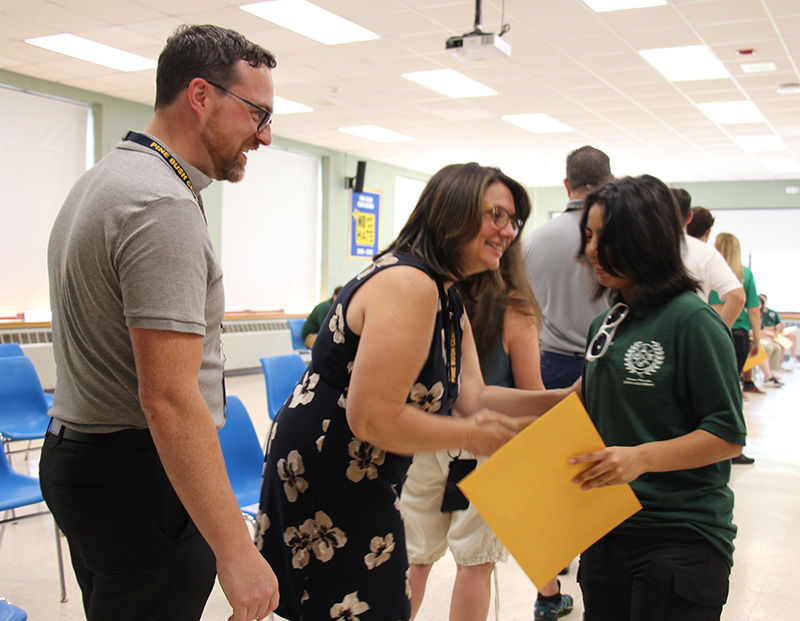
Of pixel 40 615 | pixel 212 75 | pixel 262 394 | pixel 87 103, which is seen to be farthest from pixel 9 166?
pixel 212 75

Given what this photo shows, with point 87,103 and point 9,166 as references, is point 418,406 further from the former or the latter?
point 87,103

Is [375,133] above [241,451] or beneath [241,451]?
above

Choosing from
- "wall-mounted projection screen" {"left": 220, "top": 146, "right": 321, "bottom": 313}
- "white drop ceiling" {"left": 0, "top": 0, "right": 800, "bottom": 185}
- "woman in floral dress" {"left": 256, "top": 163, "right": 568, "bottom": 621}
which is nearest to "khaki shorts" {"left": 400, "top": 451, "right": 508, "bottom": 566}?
"woman in floral dress" {"left": 256, "top": 163, "right": 568, "bottom": 621}

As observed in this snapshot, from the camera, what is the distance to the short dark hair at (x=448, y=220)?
146 centimetres

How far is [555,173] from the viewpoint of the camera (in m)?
14.1

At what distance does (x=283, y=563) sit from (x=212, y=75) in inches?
37.3

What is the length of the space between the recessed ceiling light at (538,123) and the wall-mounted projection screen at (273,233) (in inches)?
142

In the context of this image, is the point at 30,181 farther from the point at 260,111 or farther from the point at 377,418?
the point at 377,418

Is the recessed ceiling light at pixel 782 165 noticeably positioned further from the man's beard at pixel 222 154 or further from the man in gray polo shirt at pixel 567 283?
the man's beard at pixel 222 154

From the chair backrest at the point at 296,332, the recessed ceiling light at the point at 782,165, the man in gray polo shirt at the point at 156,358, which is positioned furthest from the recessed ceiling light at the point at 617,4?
the recessed ceiling light at the point at 782,165

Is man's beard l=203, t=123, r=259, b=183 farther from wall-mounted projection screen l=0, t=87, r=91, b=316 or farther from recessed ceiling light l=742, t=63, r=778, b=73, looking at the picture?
wall-mounted projection screen l=0, t=87, r=91, b=316

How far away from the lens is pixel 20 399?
4.18 m

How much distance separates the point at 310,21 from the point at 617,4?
242 centimetres

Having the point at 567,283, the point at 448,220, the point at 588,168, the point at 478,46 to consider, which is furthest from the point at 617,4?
the point at 448,220
